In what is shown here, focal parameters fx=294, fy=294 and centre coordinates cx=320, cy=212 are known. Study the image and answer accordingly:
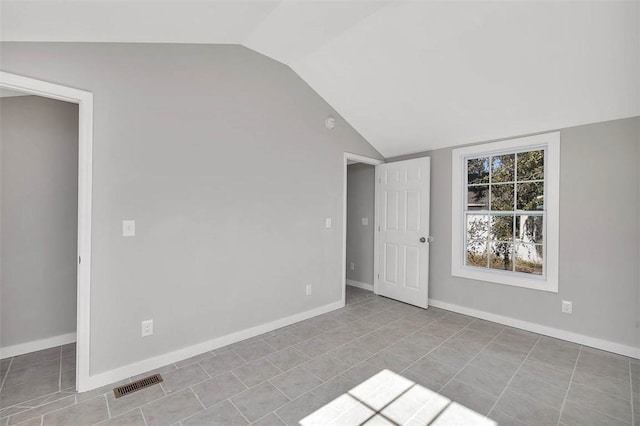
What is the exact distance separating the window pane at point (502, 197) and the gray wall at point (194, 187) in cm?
211

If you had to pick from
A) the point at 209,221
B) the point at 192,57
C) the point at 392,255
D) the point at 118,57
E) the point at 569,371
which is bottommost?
the point at 569,371

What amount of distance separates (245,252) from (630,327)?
3697mm

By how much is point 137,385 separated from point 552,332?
395cm

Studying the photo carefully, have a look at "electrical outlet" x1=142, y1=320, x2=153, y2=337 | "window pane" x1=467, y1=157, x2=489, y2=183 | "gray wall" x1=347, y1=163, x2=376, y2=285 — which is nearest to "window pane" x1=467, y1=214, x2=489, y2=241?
"window pane" x1=467, y1=157, x2=489, y2=183

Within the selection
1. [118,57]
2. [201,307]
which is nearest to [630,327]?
[201,307]

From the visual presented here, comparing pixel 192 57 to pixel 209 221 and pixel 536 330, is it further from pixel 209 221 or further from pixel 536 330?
pixel 536 330

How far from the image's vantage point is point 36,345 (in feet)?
8.76

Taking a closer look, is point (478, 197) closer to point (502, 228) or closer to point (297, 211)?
point (502, 228)

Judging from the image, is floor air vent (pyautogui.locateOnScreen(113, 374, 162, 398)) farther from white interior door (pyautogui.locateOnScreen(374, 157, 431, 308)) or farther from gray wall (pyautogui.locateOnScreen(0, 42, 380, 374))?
white interior door (pyautogui.locateOnScreen(374, 157, 431, 308))

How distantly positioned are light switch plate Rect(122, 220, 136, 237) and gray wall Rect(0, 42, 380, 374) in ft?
0.12

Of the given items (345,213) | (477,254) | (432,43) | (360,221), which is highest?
(432,43)

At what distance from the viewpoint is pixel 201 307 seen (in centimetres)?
274

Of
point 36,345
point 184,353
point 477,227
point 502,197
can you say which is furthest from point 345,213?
point 36,345

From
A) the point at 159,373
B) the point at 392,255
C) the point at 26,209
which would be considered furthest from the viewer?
the point at 392,255
